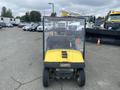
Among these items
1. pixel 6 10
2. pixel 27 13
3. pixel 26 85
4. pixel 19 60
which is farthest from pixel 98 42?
pixel 6 10

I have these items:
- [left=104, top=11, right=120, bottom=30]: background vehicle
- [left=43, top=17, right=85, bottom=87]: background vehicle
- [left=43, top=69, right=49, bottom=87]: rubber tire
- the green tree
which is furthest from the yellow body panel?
the green tree

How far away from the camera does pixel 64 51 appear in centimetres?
546

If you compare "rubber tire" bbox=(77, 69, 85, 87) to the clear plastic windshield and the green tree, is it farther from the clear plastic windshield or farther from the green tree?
the green tree

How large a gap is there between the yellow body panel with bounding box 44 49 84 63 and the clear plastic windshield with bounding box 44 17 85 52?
9.3 inches

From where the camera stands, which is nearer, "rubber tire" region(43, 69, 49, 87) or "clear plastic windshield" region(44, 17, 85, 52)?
"rubber tire" region(43, 69, 49, 87)

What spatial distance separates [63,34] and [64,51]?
64 cm

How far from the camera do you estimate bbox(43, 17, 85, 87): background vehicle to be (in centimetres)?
495

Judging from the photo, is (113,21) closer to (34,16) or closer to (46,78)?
(46,78)

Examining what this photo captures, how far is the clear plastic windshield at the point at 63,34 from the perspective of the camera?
571 centimetres

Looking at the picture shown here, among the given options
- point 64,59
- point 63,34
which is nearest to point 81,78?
point 64,59

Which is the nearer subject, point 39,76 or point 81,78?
point 81,78

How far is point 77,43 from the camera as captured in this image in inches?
227

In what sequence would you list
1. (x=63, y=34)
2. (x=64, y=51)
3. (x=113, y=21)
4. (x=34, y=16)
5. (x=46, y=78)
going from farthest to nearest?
1. (x=34, y=16)
2. (x=113, y=21)
3. (x=63, y=34)
4. (x=64, y=51)
5. (x=46, y=78)

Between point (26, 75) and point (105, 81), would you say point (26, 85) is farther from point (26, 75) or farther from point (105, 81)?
point (105, 81)
